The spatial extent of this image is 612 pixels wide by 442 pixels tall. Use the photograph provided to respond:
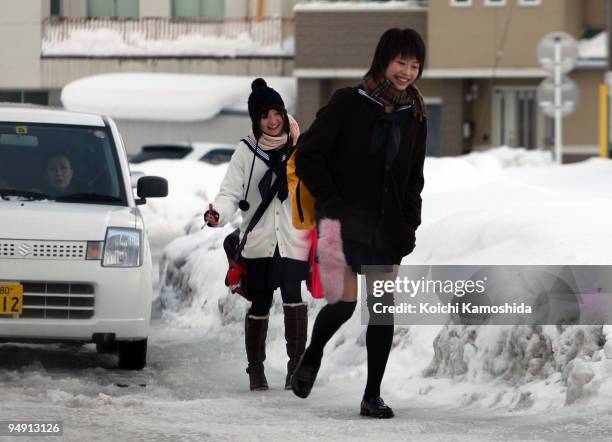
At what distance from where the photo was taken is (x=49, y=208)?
10531mm

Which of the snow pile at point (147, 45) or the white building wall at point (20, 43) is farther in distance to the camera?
the white building wall at point (20, 43)

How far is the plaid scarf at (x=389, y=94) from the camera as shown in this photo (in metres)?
7.92

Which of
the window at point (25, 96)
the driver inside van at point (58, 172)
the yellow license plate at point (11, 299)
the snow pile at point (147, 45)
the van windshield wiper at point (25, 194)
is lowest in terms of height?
the yellow license plate at point (11, 299)

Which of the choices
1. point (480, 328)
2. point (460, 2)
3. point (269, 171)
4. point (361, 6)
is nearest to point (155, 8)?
point (361, 6)

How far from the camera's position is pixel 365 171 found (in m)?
7.90

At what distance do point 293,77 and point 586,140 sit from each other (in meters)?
9.11

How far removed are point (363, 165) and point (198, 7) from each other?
A: 147 feet

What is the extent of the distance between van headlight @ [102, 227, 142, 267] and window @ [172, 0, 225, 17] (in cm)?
4192

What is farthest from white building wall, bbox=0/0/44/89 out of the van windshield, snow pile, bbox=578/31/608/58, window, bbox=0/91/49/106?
the van windshield

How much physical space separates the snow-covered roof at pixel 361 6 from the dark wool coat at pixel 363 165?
3683 cm

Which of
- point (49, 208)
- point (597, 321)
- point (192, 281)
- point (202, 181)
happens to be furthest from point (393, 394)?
point (202, 181)

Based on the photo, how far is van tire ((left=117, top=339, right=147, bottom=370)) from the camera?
1080 cm

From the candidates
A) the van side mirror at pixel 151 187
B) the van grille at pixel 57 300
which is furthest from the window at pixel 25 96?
the van grille at pixel 57 300

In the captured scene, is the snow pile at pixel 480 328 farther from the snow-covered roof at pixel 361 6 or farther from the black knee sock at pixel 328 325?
the snow-covered roof at pixel 361 6
